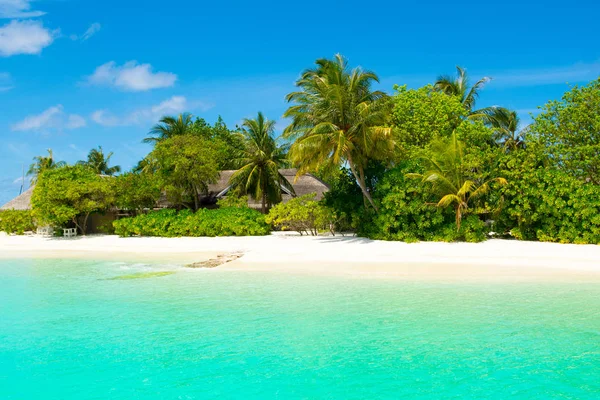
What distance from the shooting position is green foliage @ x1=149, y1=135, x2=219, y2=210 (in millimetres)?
22562

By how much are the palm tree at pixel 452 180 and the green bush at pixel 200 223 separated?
7.28m

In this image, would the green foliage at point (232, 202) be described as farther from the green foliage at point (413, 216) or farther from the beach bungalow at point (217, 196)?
the green foliage at point (413, 216)

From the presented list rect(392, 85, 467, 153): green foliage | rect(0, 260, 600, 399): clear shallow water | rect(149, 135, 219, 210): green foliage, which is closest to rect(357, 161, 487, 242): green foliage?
rect(392, 85, 467, 153): green foliage

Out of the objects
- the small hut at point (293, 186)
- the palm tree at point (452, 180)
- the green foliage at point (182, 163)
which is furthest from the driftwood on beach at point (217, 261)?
the small hut at point (293, 186)

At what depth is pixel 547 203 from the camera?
15.3 meters

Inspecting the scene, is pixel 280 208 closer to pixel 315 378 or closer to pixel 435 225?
pixel 435 225

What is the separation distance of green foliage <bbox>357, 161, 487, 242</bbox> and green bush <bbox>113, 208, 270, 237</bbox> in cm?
569

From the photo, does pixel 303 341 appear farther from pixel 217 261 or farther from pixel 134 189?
pixel 134 189

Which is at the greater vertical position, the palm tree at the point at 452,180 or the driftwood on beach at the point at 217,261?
the palm tree at the point at 452,180

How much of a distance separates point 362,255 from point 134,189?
11971 mm

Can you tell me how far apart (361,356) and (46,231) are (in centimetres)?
2327

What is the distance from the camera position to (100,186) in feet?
73.7

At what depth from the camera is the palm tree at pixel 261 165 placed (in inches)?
999

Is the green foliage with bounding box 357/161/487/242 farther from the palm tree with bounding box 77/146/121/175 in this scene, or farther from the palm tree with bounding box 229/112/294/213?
the palm tree with bounding box 77/146/121/175
